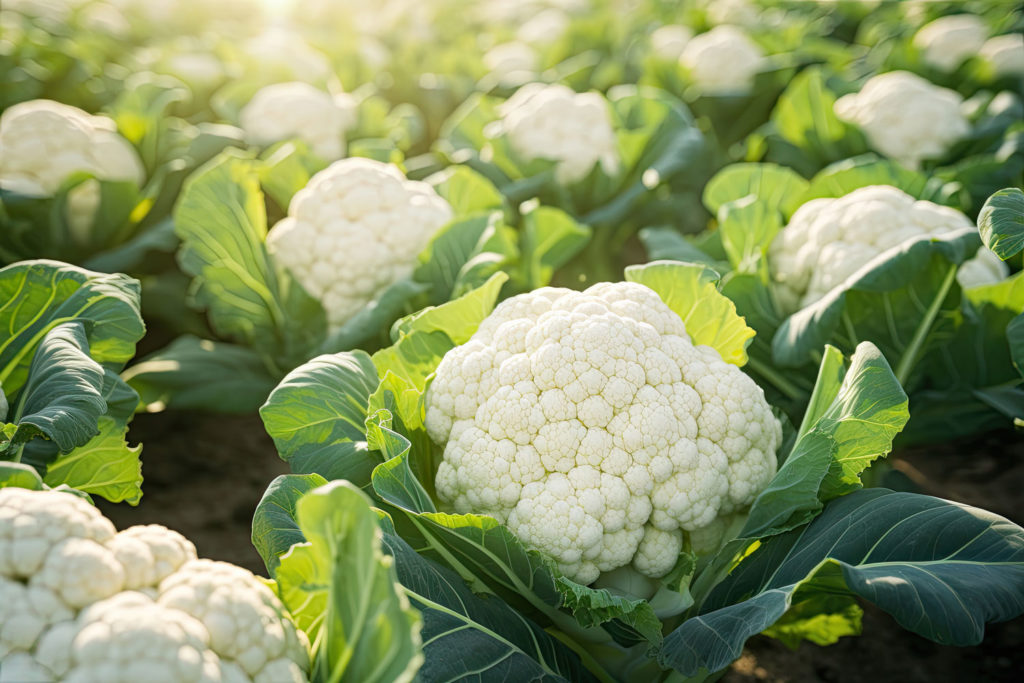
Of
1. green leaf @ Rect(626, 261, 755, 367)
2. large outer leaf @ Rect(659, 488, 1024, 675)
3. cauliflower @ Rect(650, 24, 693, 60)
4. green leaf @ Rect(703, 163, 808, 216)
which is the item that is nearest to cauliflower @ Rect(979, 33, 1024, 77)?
cauliflower @ Rect(650, 24, 693, 60)

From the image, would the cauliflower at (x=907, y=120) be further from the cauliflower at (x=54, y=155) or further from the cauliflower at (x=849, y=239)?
the cauliflower at (x=54, y=155)

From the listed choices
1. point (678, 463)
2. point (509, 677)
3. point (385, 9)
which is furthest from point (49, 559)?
point (385, 9)

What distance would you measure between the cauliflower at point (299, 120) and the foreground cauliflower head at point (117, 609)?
3572 mm

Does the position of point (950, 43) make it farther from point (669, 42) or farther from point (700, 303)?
point (700, 303)

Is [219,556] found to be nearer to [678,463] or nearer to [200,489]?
[200,489]

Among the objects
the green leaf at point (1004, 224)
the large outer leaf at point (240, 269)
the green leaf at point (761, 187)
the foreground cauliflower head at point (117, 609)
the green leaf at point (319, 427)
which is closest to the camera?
the foreground cauliflower head at point (117, 609)

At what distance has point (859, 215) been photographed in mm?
2988

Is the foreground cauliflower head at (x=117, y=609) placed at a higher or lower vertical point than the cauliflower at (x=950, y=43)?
lower

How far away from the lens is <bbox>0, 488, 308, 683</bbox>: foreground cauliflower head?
1304 mm

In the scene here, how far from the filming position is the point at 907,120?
4531 mm

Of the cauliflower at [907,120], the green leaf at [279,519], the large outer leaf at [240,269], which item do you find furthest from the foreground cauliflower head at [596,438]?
the cauliflower at [907,120]

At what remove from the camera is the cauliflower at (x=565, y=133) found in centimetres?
435

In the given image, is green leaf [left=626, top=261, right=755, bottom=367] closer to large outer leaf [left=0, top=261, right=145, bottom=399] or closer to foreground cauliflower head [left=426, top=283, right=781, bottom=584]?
foreground cauliflower head [left=426, top=283, right=781, bottom=584]

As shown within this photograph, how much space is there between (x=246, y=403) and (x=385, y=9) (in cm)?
910
